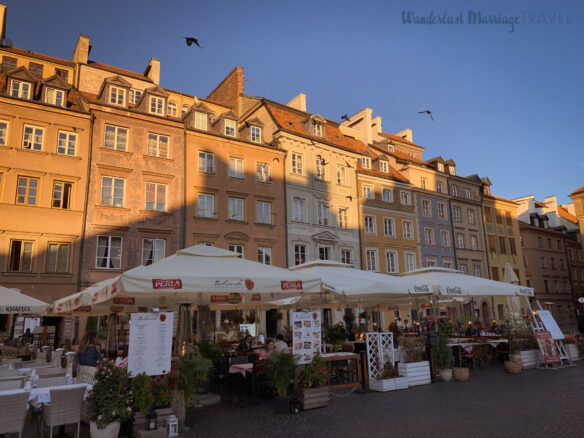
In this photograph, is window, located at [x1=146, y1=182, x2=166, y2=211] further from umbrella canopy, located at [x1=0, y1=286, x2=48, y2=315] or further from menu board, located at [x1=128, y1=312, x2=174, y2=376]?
menu board, located at [x1=128, y1=312, x2=174, y2=376]

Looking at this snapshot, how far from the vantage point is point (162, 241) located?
80.3 feet

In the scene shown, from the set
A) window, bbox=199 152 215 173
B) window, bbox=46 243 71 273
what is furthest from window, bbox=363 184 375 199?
window, bbox=46 243 71 273

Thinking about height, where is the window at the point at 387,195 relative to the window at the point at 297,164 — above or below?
below

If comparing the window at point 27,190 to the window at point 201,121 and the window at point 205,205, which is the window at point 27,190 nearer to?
the window at point 205,205

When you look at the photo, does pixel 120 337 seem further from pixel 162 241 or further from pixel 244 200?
pixel 244 200

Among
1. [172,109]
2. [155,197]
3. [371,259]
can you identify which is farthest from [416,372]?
[172,109]

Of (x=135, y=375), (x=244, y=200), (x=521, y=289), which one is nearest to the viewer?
(x=135, y=375)

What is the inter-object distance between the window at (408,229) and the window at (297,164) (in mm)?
11546

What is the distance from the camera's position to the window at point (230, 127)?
2911cm

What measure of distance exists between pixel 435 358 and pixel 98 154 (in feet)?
64.2

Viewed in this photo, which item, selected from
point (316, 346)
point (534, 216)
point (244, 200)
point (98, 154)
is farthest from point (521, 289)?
point (534, 216)

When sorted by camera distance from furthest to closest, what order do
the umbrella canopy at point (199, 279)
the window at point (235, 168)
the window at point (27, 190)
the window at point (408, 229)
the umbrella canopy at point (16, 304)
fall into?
the window at point (408, 229) → the window at point (235, 168) → the window at point (27, 190) → the umbrella canopy at point (16, 304) → the umbrella canopy at point (199, 279)

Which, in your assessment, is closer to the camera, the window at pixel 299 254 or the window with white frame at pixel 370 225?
the window at pixel 299 254

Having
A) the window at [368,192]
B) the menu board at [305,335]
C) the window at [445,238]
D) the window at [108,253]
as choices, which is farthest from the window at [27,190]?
the window at [445,238]
